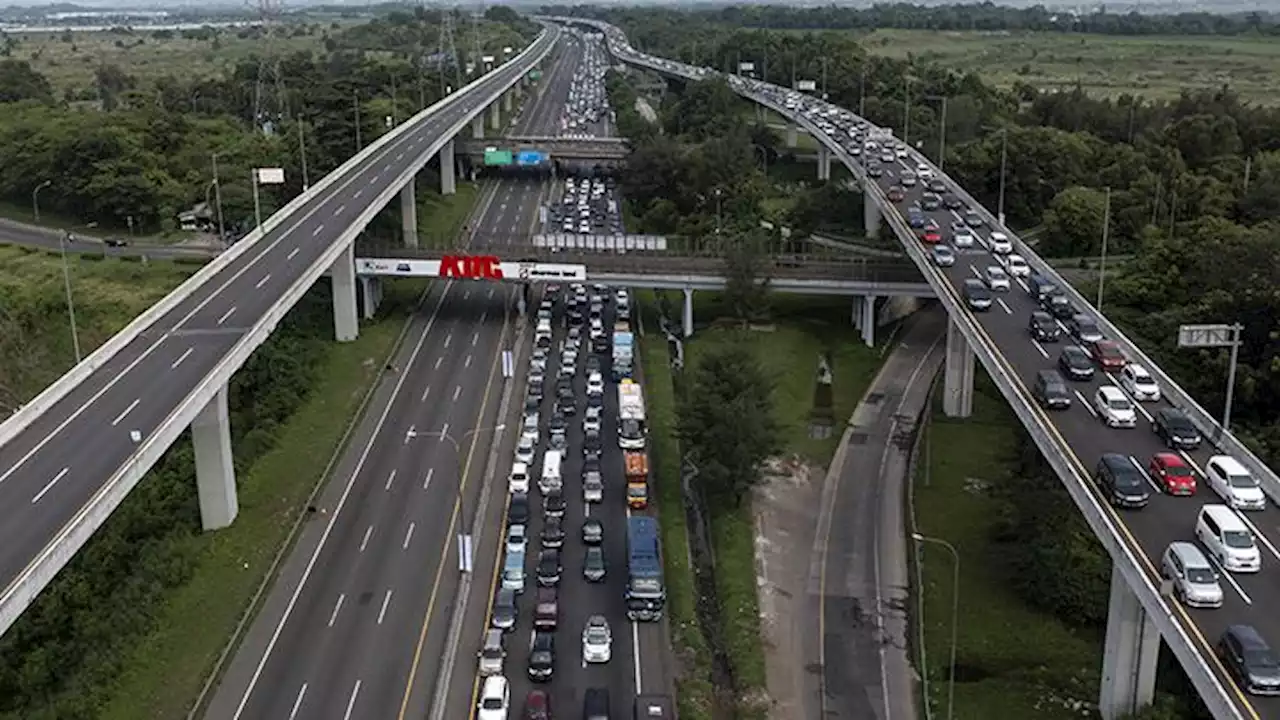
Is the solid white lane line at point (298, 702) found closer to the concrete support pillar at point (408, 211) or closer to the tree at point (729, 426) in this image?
the tree at point (729, 426)

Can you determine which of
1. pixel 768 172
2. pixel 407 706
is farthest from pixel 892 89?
pixel 407 706

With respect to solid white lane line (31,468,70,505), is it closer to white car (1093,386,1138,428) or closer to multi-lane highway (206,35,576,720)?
multi-lane highway (206,35,576,720)

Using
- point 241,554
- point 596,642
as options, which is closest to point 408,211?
point 241,554

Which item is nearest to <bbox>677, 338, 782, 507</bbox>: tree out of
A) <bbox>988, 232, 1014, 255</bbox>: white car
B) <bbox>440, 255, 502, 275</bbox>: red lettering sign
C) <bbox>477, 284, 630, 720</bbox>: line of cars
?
<bbox>477, 284, 630, 720</bbox>: line of cars

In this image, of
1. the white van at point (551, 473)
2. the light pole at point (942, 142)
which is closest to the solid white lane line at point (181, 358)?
the white van at point (551, 473)

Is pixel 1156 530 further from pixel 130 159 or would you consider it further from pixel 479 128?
pixel 479 128

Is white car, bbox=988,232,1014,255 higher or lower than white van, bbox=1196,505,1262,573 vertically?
higher
